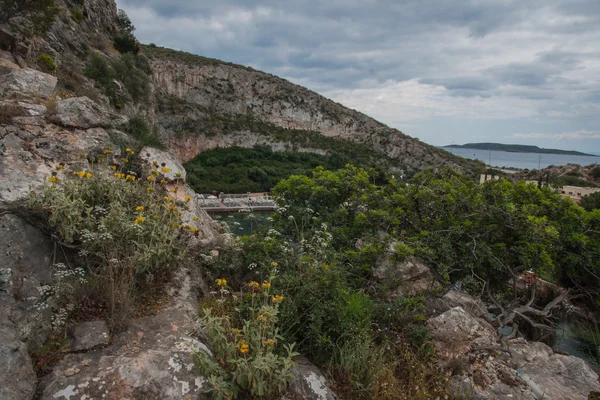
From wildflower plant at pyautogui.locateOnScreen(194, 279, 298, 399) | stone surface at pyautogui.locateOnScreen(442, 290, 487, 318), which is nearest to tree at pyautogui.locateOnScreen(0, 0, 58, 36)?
wildflower plant at pyautogui.locateOnScreen(194, 279, 298, 399)

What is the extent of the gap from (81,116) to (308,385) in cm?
518

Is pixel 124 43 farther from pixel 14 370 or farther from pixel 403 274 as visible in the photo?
pixel 14 370

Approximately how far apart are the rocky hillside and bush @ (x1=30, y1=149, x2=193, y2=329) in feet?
199

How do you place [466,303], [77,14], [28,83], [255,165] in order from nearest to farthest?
[466,303] < [28,83] < [77,14] < [255,165]

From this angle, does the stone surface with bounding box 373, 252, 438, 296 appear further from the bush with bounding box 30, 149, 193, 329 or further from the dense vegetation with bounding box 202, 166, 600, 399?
the bush with bounding box 30, 149, 193, 329

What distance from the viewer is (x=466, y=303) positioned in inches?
182

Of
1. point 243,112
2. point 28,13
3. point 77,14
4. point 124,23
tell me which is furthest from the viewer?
point 243,112

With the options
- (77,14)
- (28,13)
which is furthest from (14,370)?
(77,14)

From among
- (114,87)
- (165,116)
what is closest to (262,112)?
(165,116)

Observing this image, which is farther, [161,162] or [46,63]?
[46,63]

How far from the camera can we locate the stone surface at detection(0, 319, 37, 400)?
2.01m

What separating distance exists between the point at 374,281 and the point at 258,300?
1982 mm

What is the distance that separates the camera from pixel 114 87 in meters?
20.2

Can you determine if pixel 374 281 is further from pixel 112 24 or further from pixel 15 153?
pixel 112 24
